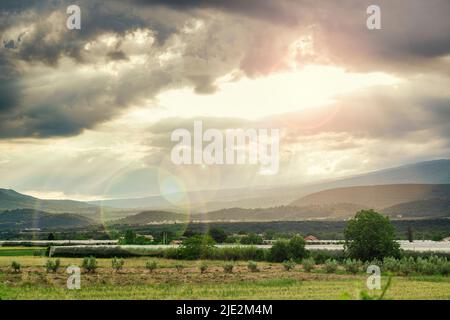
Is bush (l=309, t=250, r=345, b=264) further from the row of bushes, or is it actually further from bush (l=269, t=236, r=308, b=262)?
the row of bushes

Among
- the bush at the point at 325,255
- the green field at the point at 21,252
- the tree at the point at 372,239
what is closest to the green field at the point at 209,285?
the tree at the point at 372,239

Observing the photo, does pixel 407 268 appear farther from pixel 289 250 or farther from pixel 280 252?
pixel 280 252

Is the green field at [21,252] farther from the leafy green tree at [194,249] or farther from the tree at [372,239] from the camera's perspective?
the tree at [372,239]

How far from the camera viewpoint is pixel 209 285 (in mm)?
43062

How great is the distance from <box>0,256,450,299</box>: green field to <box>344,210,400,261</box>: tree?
7062 mm

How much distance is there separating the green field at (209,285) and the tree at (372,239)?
23.2ft

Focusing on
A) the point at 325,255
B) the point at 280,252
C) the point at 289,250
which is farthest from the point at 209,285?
the point at 325,255

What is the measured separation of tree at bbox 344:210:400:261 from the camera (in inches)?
2466

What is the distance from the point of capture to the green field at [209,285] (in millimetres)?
35500

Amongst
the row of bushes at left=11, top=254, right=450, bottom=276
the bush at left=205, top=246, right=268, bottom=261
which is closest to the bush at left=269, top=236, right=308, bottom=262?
A: the bush at left=205, top=246, right=268, bottom=261

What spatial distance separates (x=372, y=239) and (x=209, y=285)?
2628 cm
